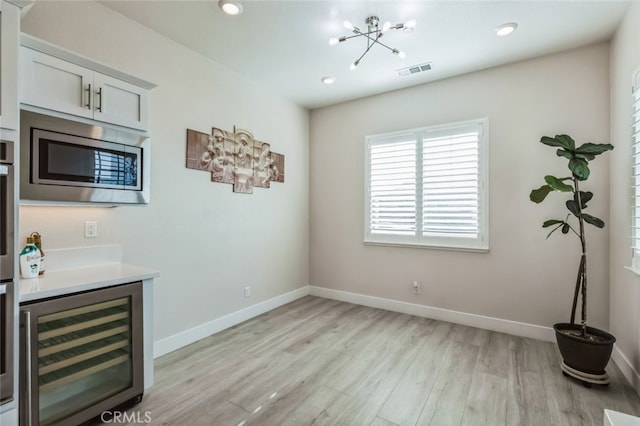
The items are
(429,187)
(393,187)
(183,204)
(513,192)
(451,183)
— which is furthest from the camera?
(393,187)

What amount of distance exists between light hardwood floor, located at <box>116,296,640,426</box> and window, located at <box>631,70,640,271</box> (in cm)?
105

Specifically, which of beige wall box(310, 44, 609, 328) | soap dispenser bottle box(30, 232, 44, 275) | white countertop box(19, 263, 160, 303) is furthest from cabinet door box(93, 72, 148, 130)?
beige wall box(310, 44, 609, 328)

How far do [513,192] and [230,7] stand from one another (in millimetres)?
3262

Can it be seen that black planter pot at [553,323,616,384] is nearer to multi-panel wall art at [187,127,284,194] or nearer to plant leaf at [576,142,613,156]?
plant leaf at [576,142,613,156]

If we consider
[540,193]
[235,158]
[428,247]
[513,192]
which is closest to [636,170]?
[540,193]

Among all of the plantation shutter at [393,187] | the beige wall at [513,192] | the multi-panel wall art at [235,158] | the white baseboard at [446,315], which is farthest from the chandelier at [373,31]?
the white baseboard at [446,315]

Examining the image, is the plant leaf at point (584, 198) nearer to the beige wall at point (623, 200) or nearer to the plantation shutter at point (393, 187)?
the beige wall at point (623, 200)

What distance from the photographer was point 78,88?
75.4 inches

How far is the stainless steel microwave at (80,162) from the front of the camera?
1.74 meters

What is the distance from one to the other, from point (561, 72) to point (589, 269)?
198 cm

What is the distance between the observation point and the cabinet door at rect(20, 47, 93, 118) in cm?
170

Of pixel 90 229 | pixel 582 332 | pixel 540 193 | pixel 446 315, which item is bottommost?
pixel 446 315

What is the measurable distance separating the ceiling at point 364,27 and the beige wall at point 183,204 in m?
0.25

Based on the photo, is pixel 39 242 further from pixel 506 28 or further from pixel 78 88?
pixel 506 28
